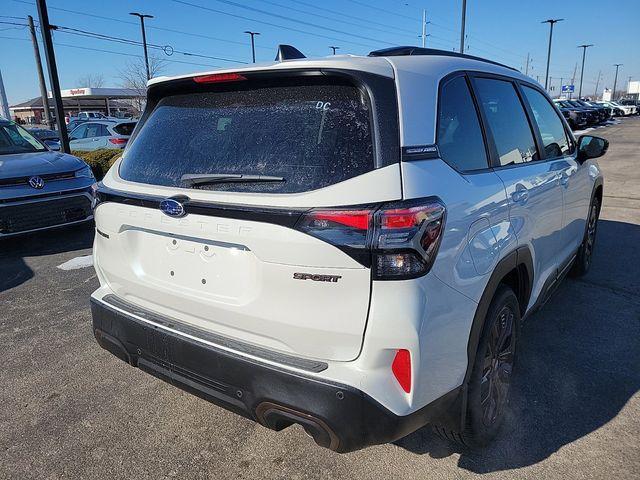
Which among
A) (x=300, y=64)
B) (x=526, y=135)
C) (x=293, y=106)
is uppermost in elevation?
(x=300, y=64)

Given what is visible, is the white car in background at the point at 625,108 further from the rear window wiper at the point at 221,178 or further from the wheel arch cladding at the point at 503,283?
the rear window wiper at the point at 221,178

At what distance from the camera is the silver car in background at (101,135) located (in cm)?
1283

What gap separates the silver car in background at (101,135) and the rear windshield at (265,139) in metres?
11.1

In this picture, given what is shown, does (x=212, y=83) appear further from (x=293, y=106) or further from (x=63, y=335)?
(x=63, y=335)

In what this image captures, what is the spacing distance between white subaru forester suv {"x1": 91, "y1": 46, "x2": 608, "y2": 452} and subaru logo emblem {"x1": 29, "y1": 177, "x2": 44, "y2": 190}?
12.9 feet

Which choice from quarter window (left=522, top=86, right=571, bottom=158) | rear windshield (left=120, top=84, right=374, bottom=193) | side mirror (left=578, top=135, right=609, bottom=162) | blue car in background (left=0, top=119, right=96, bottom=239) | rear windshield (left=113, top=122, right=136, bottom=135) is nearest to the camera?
rear windshield (left=120, top=84, right=374, bottom=193)

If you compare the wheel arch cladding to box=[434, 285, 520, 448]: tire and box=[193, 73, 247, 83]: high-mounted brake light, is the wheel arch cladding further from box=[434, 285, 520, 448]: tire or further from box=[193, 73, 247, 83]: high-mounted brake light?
box=[193, 73, 247, 83]: high-mounted brake light

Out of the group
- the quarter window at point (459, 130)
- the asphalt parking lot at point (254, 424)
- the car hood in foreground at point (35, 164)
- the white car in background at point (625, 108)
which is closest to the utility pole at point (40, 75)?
the car hood in foreground at point (35, 164)

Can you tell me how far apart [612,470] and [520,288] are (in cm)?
96

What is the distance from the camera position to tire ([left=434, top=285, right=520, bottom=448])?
7.30 ft

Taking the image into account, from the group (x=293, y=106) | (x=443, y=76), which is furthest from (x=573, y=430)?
(x=293, y=106)

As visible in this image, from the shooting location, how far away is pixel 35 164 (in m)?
6.09

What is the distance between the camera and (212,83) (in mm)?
2305

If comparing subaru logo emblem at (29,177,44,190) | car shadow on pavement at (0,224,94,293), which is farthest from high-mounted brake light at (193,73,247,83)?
subaru logo emblem at (29,177,44,190)
